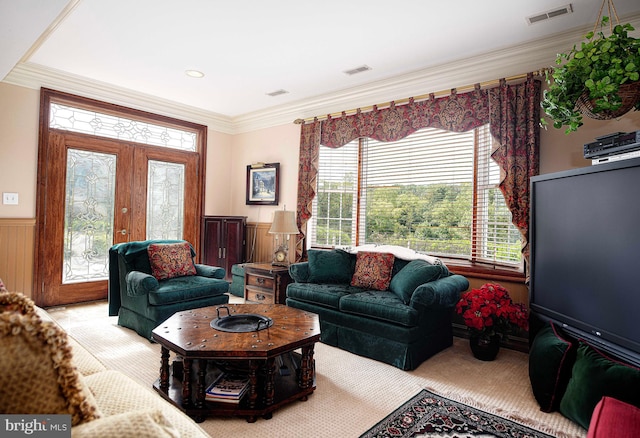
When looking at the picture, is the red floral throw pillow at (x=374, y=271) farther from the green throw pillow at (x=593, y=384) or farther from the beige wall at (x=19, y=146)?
the beige wall at (x=19, y=146)

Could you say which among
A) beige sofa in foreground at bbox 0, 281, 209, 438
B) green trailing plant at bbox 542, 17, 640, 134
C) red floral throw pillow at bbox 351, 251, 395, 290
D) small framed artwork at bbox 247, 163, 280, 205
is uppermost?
green trailing plant at bbox 542, 17, 640, 134

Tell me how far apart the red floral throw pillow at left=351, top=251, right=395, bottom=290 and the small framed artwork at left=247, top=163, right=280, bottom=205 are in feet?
6.88

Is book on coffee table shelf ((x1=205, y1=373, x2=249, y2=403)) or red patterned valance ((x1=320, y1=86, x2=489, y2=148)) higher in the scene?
red patterned valance ((x1=320, y1=86, x2=489, y2=148))

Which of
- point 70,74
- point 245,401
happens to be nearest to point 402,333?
point 245,401

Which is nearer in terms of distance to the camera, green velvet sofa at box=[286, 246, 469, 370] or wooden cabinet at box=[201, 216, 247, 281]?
green velvet sofa at box=[286, 246, 469, 370]

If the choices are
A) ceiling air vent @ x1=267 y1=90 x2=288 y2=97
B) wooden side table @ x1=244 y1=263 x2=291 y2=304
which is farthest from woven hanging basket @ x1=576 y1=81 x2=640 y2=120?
ceiling air vent @ x1=267 y1=90 x2=288 y2=97

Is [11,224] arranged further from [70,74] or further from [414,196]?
[414,196]

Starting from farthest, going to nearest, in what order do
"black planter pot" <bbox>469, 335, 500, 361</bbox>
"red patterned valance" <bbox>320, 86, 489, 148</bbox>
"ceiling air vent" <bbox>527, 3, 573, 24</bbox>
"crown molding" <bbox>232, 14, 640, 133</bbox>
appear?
"red patterned valance" <bbox>320, 86, 489, 148</bbox>, "crown molding" <bbox>232, 14, 640, 133</bbox>, "black planter pot" <bbox>469, 335, 500, 361</bbox>, "ceiling air vent" <bbox>527, 3, 573, 24</bbox>

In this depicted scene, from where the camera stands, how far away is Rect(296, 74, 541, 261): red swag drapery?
10.6 feet

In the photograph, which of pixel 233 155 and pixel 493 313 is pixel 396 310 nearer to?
pixel 493 313

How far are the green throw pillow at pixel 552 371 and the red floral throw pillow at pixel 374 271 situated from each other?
4.84 ft

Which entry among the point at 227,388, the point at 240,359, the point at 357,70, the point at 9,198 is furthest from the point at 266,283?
the point at 9,198

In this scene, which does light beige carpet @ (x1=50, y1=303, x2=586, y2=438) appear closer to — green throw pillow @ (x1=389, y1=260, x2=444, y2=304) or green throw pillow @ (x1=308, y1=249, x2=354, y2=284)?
green throw pillow @ (x1=389, y1=260, x2=444, y2=304)

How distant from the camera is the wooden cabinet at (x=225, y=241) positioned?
17.6 feet
